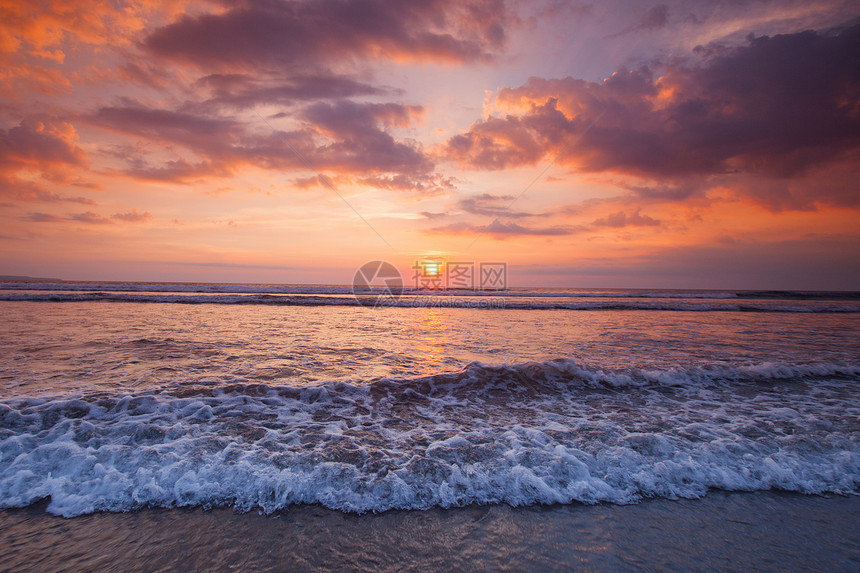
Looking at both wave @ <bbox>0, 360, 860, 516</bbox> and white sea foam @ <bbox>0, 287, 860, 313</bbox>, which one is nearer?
wave @ <bbox>0, 360, 860, 516</bbox>

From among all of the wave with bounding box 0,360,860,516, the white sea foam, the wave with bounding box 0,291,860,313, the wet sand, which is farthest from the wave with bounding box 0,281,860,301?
the wet sand

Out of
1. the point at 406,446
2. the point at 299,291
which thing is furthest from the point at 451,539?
the point at 299,291

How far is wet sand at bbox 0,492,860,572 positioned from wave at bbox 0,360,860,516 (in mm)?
171

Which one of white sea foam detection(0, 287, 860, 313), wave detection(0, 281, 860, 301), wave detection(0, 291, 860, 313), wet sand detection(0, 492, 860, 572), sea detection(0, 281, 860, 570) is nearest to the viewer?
wet sand detection(0, 492, 860, 572)

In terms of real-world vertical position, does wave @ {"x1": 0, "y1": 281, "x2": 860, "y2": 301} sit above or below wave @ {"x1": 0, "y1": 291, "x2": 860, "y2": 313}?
above

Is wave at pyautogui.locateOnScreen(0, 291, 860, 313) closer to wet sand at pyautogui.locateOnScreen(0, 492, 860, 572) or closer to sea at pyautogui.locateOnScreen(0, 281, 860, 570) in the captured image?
sea at pyautogui.locateOnScreen(0, 281, 860, 570)

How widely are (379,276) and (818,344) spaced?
202 ft

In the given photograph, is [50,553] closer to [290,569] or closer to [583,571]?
[290,569]

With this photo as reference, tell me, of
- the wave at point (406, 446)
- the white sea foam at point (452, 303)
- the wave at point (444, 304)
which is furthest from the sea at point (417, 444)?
the white sea foam at point (452, 303)

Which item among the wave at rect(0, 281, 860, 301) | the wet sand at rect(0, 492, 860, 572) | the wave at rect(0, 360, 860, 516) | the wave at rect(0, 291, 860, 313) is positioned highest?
the wave at rect(0, 281, 860, 301)

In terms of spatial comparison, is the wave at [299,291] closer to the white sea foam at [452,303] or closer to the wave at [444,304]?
the white sea foam at [452,303]

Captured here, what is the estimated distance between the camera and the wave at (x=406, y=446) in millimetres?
3178

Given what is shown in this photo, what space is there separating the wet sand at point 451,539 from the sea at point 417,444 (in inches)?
1.0

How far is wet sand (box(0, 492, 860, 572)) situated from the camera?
2436mm
